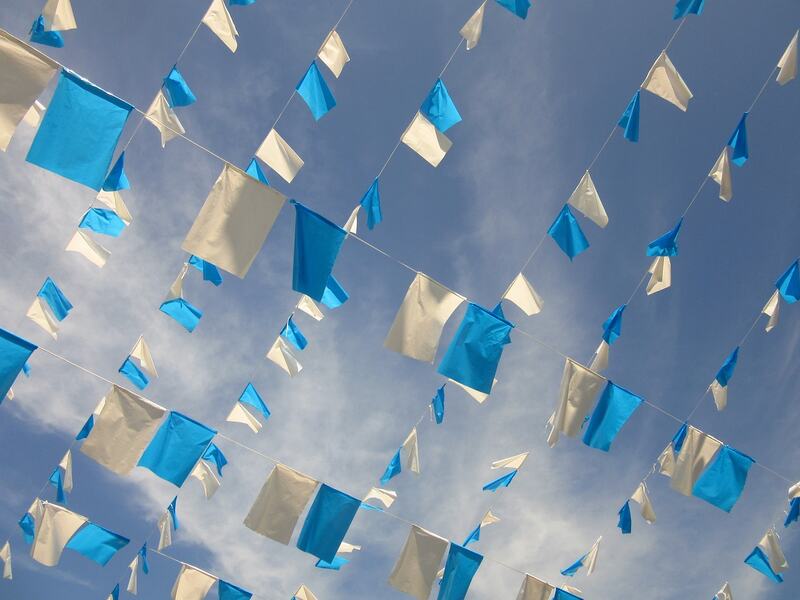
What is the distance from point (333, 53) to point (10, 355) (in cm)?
443

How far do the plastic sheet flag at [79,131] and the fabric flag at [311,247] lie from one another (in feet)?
5.60

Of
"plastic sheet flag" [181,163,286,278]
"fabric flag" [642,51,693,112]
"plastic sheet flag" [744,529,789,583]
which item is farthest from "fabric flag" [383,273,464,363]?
"plastic sheet flag" [744,529,789,583]

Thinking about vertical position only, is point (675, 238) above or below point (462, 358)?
above

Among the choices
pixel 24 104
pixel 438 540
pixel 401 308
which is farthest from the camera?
pixel 438 540

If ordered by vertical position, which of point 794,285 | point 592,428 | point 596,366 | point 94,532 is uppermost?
point 794,285

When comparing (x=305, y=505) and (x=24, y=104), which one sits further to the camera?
(x=305, y=505)

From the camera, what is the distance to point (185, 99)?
714cm

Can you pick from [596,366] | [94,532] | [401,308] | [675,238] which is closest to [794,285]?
[675,238]

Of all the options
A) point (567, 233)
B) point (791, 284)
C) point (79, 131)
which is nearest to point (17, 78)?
point (79, 131)

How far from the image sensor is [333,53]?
286 inches

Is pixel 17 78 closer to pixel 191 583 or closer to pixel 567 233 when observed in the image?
pixel 567 233

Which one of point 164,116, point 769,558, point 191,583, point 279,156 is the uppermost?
point 279,156

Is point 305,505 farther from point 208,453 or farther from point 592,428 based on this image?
point 592,428

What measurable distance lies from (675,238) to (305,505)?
5356mm
